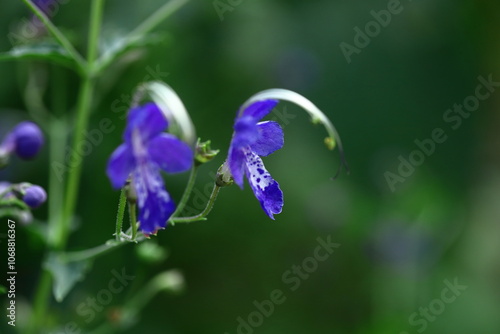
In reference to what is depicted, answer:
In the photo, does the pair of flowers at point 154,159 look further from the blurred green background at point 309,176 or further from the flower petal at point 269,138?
the blurred green background at point 309,176

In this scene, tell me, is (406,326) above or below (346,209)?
below

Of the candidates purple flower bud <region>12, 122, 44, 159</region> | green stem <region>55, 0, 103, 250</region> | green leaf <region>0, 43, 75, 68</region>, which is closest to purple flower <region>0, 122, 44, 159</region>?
purple flower bud <region>12, 122, 44, 159</region>

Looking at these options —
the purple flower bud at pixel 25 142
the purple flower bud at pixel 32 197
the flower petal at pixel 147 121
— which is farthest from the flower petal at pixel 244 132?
the purple flower bud at pixel 25 142

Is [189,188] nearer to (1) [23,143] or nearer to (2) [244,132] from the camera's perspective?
(2) [244,132]

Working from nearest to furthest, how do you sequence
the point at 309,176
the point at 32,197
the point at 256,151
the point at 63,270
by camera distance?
the point at 256,151
the point at 32,197
the point at 63,270
the point at 309,176

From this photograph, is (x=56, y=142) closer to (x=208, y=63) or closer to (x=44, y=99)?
(x=44, y=99)

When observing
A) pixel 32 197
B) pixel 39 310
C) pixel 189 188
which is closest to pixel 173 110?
Answer: pixel 189 188

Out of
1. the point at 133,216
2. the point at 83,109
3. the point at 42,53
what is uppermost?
the point at 42,53

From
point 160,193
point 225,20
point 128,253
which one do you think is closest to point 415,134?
point 225,20
